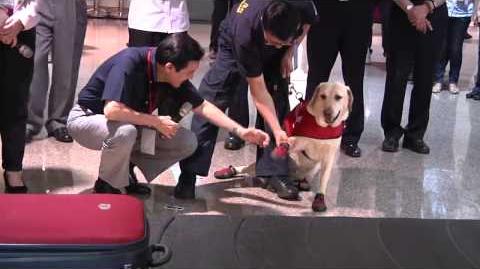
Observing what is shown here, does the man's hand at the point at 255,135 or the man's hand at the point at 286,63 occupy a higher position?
the man's hand at the point at 286,63

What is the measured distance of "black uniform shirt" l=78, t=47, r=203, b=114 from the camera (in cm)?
243

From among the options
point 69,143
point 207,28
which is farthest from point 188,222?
point 207,28

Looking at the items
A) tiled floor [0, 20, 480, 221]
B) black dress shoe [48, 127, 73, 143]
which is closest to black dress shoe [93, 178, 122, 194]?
tiled floor [0, 20, 480, 221]

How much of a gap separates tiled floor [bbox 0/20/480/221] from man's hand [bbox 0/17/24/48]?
2.15 ft

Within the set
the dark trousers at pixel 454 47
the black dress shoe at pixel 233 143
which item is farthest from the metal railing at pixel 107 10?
the black dress shoe at pixel 233 143

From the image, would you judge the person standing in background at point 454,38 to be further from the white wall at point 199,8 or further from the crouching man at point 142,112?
the white wall at point 199,8

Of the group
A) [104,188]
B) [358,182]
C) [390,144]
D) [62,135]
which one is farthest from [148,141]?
[390,144]

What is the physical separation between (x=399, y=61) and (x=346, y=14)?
1.59 feet

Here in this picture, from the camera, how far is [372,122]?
4.26m

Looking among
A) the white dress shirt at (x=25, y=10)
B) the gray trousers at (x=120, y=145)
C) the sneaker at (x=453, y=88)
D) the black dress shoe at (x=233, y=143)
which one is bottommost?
the sneaker at (x=453, y=88)

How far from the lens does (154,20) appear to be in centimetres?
320

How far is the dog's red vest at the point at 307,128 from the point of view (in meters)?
2.79

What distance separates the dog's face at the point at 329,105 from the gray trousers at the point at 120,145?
20.9 inches

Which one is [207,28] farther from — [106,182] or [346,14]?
[106,182]
